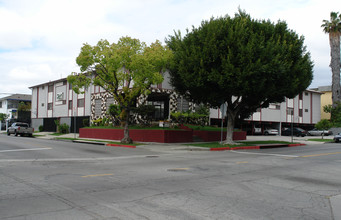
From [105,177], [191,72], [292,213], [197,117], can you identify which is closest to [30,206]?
[105,177]

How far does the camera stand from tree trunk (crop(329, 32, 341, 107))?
45691 mm

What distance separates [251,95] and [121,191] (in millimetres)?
16607

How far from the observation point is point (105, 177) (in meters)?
8.68

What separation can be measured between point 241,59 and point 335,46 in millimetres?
35546

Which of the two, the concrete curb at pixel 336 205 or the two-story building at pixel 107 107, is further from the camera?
the two-story building at pixel 107 107

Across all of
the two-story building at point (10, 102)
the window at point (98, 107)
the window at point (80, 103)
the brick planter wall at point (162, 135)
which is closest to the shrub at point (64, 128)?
the window at point (80, 103)

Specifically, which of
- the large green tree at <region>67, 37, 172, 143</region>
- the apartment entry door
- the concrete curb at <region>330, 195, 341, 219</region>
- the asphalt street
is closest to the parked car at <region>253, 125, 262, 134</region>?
the apartment entry door

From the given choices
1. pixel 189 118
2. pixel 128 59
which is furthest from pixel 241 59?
pixel 189 118

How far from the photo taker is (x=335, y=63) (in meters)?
46.9

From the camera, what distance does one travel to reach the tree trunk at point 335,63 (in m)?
45.7

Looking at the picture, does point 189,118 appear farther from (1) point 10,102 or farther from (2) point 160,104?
(1) point 10,102

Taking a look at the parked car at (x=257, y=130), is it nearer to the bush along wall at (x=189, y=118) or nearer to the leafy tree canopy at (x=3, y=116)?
the bush along wall at (x=189, y=118)

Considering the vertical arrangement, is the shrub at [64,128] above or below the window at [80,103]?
below

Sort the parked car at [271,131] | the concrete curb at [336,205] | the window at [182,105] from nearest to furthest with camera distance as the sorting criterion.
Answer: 1. the concrete curb at [336,205]
2. the window at [182,105]
3. the parked car at [271,131]
